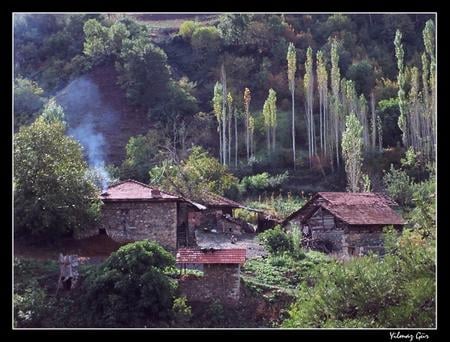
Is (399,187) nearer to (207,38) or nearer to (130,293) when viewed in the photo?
(130,293)

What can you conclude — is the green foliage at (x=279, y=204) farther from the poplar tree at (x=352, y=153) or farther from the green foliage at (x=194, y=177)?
the poplar tree at (x=352, y=153)

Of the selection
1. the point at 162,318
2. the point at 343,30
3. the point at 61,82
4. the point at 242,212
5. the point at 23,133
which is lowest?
the point at 162,318

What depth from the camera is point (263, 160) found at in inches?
1027

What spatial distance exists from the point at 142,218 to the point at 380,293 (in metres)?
6.74

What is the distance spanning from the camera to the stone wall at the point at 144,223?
56.4 ft

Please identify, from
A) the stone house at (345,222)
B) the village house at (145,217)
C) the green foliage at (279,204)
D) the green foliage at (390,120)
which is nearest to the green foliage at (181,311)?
the village house at (145,217)

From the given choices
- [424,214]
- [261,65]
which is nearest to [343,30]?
[261,65]

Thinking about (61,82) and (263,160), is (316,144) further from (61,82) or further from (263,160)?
(61,82)

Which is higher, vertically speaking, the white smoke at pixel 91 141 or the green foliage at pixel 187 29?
the green foliage at pixel 187 29

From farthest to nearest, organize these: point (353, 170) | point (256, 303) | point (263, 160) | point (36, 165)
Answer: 1. point (263, 160)
2. point (353, 170)
3. point (36, 165)
4. point (256, 303)

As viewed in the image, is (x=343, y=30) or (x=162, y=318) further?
(x=343, y=30)

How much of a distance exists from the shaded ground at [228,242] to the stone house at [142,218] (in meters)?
0.83

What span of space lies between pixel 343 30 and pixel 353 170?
33.9 feet

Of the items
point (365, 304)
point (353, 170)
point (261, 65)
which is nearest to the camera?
point (365, 304)
